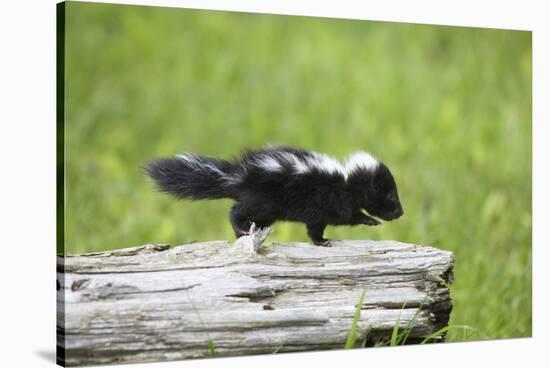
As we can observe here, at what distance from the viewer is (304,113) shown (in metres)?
9.84

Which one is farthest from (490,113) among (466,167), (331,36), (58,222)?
(58,222)

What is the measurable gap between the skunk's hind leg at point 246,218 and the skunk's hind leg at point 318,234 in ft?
1.05

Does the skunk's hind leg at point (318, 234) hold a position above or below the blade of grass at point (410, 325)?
above

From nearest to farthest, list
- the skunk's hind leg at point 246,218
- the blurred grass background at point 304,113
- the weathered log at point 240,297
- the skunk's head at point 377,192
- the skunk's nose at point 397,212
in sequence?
the weathered log at point 240,297 < the skunk's hind leg at point 246,218 < the skunk's head at point 377,192 < the skunk's nose at point 397,212 < the blurred grass background at point 304,113

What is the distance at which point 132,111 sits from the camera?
9688 mm

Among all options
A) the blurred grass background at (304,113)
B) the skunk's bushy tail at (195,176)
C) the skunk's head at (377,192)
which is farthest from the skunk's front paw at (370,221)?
the blurred grass background at (304,113)

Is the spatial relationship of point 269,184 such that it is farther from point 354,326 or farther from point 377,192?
point 354,326

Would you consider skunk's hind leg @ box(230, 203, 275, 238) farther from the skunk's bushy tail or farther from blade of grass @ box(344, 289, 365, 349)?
blade of grass @ box(344, 289, 365, 349)

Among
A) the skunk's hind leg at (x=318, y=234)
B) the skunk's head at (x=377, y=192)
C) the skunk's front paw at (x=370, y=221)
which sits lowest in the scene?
the skunk's hind leg at (x=318, y=234)

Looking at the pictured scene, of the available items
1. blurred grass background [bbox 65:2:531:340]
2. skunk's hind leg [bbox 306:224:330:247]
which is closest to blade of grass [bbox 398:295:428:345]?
skunk's hind leg [bbox 306:224:330:247]

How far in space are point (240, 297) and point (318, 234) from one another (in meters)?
0.83

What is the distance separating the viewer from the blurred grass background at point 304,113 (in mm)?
8688

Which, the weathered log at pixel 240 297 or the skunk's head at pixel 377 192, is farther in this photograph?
the skunk's head at pixel 377 192

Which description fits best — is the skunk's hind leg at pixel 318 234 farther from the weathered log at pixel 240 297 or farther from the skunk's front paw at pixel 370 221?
the skunk's front paw at pixel 370 221
